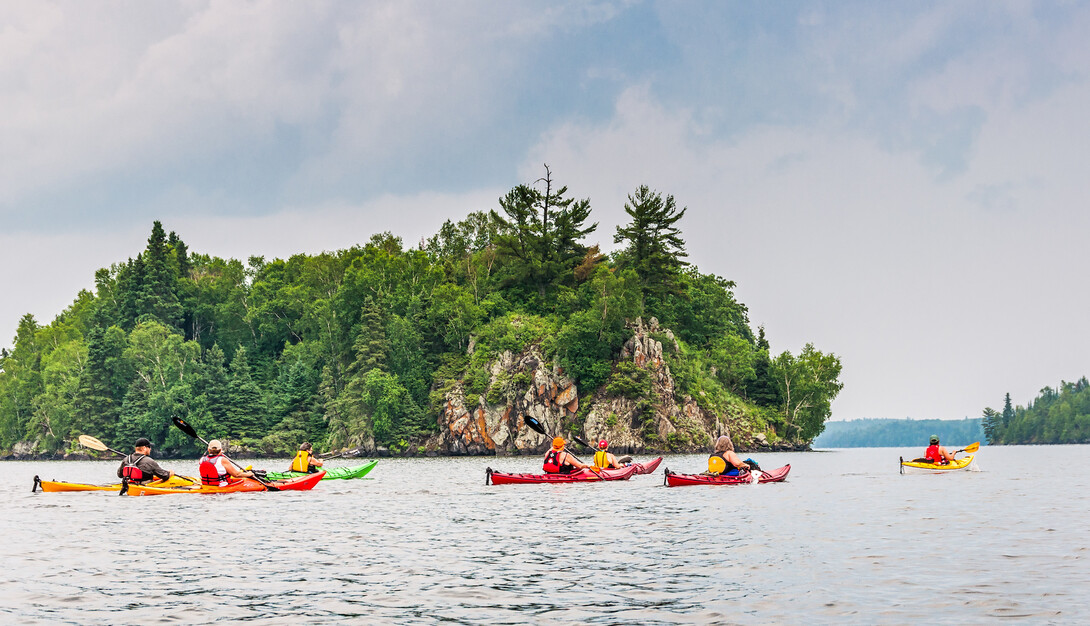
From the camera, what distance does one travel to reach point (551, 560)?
18375mm

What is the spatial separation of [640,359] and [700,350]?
62.9 feet

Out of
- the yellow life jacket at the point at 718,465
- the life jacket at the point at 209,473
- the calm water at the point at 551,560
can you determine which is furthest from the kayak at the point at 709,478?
the life jacket at the point at 209,473

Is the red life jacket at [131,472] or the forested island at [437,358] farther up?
the forested island at [437,358]

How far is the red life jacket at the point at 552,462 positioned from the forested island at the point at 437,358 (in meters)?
45.4

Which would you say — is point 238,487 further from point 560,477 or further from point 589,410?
point 589,410

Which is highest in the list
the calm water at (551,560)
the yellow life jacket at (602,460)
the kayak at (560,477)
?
the yellow life jacket at (602,460)

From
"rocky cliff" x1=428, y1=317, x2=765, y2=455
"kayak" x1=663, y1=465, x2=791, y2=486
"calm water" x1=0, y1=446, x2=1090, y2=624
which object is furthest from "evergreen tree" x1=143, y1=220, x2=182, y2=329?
"kayak" x1=663, y1=465, x2=791, y2=486

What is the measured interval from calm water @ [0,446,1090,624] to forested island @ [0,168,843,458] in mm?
55626

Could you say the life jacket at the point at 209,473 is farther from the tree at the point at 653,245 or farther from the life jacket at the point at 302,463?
the tree at the point at 653,245

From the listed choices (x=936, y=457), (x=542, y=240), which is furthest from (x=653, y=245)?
(x=936, y=457)

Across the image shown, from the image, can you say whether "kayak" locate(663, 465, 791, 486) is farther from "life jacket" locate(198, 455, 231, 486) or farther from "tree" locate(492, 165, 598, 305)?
"tree" locate(492, 165, 598, 305)

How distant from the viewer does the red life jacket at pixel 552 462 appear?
41.2 meters

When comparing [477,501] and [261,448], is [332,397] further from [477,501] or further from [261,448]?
[477,501]

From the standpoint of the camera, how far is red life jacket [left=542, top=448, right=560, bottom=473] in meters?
41.2
